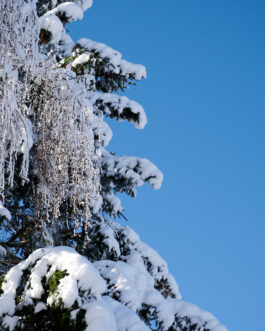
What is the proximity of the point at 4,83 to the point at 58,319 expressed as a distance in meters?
1.53

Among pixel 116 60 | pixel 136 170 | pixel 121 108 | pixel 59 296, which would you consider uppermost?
pixel 116 60

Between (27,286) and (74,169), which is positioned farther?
(74,169)

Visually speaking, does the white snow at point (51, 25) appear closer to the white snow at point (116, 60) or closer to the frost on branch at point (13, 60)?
the white snow at point (116, 60)

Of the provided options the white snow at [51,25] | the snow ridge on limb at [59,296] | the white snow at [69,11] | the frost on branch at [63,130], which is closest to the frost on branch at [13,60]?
the frost on branch at [63,130]

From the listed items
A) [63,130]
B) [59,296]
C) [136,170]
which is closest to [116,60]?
[136,170]

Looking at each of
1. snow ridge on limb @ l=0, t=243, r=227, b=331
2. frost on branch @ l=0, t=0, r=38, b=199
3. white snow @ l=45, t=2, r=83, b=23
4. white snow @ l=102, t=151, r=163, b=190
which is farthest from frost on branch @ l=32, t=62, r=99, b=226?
white snow @ l=45, t=2, r=83, b=23

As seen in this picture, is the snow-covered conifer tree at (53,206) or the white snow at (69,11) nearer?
the snow-covered conifer tree at (53,206)

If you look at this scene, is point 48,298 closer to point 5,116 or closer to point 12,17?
point 5,116

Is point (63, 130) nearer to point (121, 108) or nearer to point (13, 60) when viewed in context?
point (13, 60)

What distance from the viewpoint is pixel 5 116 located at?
3.09 m

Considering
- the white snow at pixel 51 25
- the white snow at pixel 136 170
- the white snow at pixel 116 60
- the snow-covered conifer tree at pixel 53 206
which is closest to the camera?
the snow-covered conifer tree at pixel 53 206

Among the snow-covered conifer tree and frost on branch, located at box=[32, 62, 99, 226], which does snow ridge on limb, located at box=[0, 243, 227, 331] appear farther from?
frost on branch, located at box=[32, 62, 99, 226]

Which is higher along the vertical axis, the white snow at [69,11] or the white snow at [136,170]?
the white snow at [69,11]

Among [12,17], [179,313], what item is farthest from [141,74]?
[12,17]
